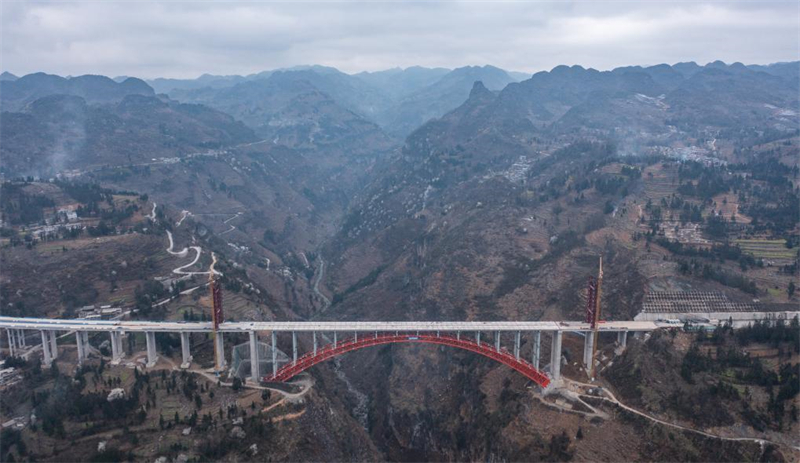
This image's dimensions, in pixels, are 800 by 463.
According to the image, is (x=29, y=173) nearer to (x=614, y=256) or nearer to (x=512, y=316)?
(x=512, y=316)

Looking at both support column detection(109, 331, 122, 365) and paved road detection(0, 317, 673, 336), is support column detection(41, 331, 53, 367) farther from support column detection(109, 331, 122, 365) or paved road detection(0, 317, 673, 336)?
support column detection(109, 331, 122, 365)

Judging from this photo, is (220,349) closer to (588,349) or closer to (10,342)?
(10,342)

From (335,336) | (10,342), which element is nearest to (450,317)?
(335,336)

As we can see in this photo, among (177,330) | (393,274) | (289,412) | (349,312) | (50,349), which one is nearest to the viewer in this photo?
(289,412)

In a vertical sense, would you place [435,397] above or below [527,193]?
below

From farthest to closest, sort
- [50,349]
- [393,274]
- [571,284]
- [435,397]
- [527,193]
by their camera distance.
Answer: [527,193] < [393,274] < [571,284] < [435,397] < [50,349]

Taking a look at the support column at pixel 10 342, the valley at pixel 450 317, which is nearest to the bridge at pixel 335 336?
the support column at pixel 10 342

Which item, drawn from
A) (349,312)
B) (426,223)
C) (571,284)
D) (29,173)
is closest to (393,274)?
(349,312)

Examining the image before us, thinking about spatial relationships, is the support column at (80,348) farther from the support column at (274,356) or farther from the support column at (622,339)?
the support column at (622,339)

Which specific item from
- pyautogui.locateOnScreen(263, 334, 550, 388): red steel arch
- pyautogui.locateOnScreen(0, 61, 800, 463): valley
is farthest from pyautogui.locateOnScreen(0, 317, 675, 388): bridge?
pyautogui.locateOnScreen(0, 61, 800, 463): valley
